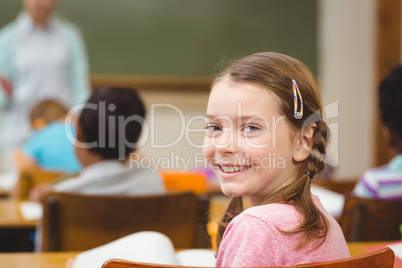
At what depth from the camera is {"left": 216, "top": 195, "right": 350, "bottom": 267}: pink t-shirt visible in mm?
909

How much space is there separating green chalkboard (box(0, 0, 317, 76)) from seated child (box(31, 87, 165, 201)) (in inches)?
130

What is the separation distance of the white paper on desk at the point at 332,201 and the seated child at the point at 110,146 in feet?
2.05

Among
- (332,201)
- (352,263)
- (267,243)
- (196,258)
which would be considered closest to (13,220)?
(196,258)

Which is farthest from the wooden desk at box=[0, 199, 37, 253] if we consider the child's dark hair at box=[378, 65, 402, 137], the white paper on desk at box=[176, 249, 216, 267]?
the child's dark hair at box=[378, 65, 402, 137]

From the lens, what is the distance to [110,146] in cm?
216

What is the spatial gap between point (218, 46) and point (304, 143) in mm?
4679

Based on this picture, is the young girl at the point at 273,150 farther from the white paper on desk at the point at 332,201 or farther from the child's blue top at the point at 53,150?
the child's blue top at the point at 53,150

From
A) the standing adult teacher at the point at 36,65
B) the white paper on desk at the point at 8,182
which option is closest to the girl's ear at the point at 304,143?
the white paper on desk at the point at 8,182

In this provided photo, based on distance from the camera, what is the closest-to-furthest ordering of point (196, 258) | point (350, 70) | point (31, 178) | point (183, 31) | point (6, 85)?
1. point (196, 258)
2. point (31, 178)
3. point (6, 85)
4. point (183, 31)
5. point (350, 70)

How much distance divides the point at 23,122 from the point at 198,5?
6.28ft

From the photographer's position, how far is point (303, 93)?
105 cm

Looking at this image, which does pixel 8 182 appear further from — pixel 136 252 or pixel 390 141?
pixel 136 252

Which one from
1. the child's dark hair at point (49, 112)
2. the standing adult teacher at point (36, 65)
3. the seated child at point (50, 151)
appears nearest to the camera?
the seated child at point (50, 151)

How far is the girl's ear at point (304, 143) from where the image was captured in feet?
3.49
